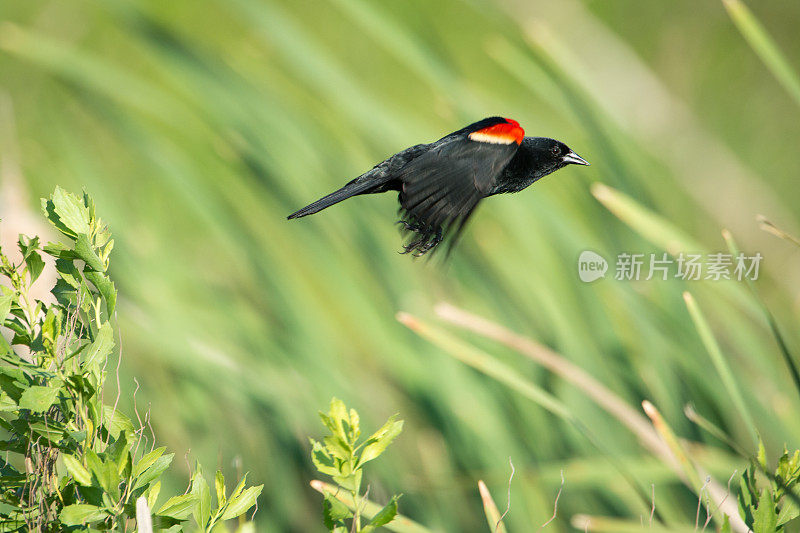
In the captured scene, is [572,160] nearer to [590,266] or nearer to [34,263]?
[34,263]

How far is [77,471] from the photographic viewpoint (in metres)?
0.37

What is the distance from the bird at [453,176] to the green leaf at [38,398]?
0.51 ft

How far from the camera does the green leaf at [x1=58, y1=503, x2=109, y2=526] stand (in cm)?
37

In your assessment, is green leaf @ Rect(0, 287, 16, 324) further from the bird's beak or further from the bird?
the bird's beak

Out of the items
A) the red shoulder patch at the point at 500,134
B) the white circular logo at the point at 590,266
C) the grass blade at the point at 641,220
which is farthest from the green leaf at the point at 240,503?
the white circular logo at the point at 590,266

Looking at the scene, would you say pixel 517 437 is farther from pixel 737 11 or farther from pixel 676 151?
pixel 676 151

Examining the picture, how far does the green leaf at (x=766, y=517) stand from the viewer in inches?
17.8

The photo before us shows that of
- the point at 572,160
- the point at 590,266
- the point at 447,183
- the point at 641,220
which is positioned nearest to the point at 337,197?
the point at 447,183

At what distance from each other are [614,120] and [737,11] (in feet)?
0.63

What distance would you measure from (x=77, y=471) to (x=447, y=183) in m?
0.24

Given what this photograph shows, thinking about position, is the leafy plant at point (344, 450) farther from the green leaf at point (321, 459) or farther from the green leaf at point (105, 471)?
the green leaf at point (105, 471)

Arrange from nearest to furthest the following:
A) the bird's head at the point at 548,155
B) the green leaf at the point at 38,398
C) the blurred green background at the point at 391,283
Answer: the green leaf at the point at 38,398 < the bird's head at the point at 548,155 < the blurred green background at the point at 391,283

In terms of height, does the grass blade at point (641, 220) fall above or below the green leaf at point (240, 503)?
above

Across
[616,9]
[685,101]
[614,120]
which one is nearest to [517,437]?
[614,120]
